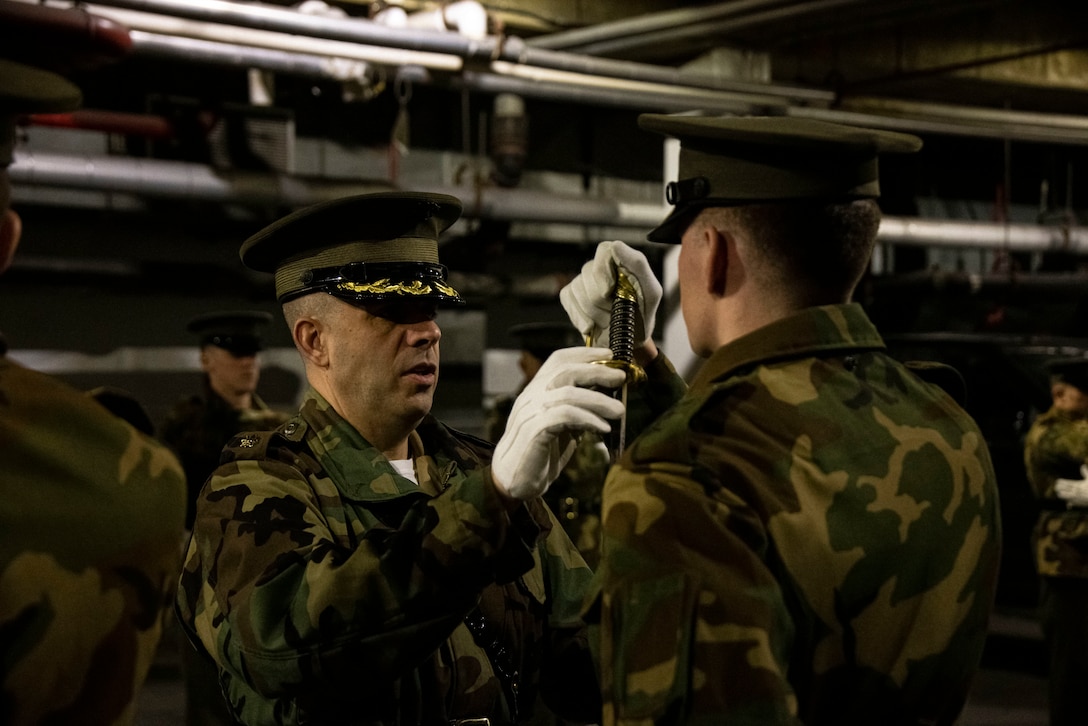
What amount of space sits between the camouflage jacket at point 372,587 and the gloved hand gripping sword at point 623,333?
252 mm

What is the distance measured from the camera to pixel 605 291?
187 centimetres

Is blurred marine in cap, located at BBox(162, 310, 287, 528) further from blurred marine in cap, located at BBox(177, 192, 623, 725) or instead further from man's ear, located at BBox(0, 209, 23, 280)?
man's ear, located at BBox(0, 209, 23, 280)

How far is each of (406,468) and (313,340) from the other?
31 centimetres

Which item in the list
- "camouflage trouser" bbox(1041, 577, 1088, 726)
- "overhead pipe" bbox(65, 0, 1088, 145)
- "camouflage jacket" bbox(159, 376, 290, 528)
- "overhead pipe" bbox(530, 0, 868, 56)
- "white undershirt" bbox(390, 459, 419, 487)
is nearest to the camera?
"white undershirt" bbox(390, 459, 419, 487)

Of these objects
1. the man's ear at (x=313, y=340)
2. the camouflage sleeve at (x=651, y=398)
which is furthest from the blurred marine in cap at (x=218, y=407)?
the camouflage sleeve at (x=651, y=398)

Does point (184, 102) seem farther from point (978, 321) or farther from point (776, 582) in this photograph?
point (978, 321)

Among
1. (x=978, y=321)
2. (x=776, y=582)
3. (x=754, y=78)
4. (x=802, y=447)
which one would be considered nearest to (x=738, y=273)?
(x=802, y=447)

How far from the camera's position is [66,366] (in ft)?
22.3

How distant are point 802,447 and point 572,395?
0.34m

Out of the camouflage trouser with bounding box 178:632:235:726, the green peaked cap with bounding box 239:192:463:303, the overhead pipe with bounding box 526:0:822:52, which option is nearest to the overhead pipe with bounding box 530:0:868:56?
the overhead pipe with bounding box 526:0:822:52

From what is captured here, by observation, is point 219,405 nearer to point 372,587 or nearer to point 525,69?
point 525,69

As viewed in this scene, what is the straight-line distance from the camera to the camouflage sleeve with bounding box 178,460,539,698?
157cm

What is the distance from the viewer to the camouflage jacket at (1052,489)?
5523 mm

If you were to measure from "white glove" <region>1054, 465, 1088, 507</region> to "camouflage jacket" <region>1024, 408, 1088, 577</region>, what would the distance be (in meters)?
0.06
